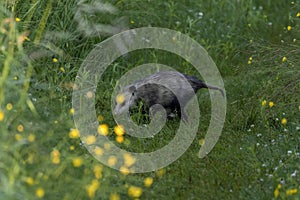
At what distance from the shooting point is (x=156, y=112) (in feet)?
18.2

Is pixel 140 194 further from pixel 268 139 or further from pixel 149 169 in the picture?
pixel 268 139

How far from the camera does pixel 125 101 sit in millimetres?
5508

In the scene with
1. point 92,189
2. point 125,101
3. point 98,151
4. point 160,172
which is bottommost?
point 125,101

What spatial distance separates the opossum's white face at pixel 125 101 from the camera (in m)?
5.49

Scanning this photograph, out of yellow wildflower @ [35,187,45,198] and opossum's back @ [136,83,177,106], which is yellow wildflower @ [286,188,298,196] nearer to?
yellow wildflower @ [35,187,45,198]

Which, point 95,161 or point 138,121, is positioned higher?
point 95,161

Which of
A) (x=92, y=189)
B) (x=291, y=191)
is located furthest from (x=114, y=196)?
(x=291, y=191)

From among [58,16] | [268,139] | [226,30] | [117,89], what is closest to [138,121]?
[117,89]

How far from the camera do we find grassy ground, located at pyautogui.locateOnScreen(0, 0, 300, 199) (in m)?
4.12

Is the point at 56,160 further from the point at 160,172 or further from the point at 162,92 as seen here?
the point at 162,92

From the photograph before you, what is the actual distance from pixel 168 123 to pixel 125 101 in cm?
40

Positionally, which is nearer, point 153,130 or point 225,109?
point 153,130

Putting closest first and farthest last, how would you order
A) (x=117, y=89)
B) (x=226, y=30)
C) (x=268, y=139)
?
(x=268, y=139), (x=117, y=89), (x=226, y=30)

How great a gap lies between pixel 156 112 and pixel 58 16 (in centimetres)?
141
